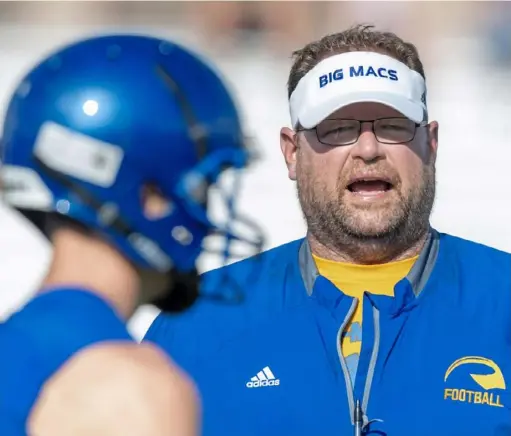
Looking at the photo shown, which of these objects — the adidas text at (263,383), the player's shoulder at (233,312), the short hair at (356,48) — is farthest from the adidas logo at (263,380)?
the short hair at (356,48)

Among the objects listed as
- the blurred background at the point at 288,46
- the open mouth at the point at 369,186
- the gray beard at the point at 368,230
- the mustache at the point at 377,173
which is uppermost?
the blurred background at the point at 288,46

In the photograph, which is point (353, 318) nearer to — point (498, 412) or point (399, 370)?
point (399, 370)

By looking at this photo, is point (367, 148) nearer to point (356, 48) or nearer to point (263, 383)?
point (356, 48)

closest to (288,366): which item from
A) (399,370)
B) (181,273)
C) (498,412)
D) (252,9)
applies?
(399,370)

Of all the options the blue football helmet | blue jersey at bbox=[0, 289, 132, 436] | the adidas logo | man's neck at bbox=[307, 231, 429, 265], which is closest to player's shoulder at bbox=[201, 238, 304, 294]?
man's neck at bbox=[307, 231, 429, 265]

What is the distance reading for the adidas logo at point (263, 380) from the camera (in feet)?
8.82

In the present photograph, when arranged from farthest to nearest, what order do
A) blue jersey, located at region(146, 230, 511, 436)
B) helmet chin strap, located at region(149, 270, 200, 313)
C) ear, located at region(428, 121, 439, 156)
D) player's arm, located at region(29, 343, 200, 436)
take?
1. ear, located at region(428, 121, 439, 156)
2. blue jersey, located at region(146, 230, 511, 436)
3. helmet chin strap, located at region(149, 270, 200, 313)
4. player's arm, located at region(29, 343, 200, 436)

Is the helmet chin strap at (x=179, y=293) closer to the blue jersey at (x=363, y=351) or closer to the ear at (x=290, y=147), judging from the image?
the blue jersey at (x=363, y=351)

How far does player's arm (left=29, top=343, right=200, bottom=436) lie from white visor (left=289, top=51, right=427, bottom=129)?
1.62m

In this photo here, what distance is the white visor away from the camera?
278 centimetres

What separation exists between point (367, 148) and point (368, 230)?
20 cm

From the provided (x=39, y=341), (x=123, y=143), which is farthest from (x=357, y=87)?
(x=39, y=341)

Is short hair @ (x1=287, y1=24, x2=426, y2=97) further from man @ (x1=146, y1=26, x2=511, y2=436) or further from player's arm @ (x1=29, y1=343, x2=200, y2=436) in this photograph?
player's arm @ (x1=29, y1=343, x2=200, y2=436)

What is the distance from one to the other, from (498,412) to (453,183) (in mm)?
3330
